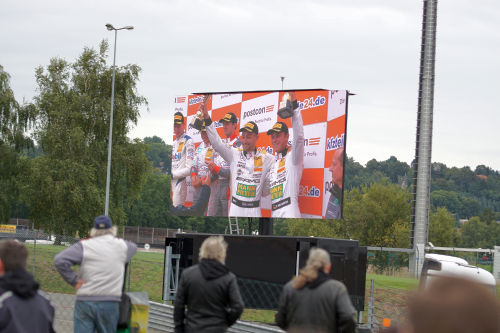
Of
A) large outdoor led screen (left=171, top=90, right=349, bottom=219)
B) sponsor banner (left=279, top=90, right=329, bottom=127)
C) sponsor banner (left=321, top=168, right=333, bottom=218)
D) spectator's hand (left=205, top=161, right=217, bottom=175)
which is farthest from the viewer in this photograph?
spectator's hand (left=205, top=161, right=217, bottom=175)

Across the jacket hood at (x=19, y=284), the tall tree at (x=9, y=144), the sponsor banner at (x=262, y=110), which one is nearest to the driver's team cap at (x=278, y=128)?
the sponsor banner at (x=262, y=110)

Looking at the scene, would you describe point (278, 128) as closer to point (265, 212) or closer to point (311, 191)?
point (311, 191)

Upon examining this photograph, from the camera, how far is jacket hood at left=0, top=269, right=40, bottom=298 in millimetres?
4953

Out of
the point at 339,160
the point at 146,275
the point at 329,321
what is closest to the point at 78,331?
the point at 329,321

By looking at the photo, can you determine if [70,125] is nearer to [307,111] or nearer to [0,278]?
[307,111]

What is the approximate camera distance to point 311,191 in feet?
74.6

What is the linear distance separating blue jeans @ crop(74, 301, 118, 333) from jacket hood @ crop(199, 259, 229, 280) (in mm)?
989

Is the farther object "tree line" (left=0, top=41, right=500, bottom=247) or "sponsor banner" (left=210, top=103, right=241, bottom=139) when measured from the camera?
"tree line" (left=0, top=41, right=500, bottom=247)

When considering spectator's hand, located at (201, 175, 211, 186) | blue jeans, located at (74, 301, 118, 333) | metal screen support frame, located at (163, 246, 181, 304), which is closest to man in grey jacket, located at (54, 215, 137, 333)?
blue jeans, located at (74, 301, 118, 333)

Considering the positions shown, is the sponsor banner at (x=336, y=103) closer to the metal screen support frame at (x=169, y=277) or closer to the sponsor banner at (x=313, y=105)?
the sponsor banner at (x=313, y=105)

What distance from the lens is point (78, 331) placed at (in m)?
6.69

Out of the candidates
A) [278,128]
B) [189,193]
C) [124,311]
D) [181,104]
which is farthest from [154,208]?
[124,311]

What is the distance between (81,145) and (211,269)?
115 ft

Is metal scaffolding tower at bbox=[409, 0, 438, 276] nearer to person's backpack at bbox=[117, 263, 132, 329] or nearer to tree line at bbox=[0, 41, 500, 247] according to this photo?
tree line at bbox=[0, 41, 500, 247]
